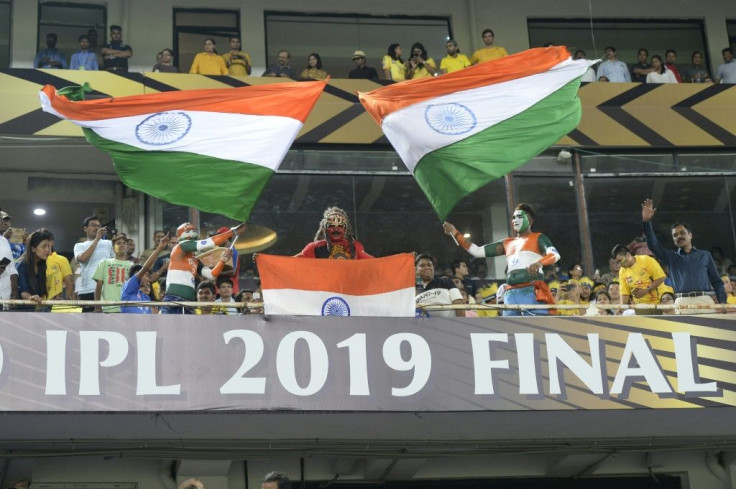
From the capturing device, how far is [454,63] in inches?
720

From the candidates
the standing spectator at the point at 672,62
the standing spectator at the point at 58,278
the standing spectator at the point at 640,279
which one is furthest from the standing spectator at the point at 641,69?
the standing spectator at the point at 58,278

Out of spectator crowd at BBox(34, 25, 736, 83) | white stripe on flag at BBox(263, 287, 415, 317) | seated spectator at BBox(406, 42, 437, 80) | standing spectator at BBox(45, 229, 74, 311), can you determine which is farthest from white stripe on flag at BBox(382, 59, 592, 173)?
seated spectator at BBox(406, 42, 437, 80)

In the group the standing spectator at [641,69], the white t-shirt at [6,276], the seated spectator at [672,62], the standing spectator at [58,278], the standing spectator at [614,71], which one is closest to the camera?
the white t-shirt at [6,276]

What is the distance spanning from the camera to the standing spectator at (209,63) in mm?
17578

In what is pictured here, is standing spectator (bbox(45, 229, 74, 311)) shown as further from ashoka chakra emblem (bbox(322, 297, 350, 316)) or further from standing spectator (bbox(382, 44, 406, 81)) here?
standing spectator (bbox(382, 44, 406, 81))

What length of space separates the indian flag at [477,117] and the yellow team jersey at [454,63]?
19.2 ft

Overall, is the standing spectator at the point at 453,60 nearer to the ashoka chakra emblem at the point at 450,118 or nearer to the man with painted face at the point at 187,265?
the ashoka chakra emblem at the point at 450,118

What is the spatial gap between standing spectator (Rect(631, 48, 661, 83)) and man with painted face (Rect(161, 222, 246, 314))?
10.3 meters

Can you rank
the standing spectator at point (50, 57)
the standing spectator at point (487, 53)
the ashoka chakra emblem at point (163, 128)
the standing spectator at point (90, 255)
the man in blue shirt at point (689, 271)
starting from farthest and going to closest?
the standing spectator at point (487, 53)
the standing spectator at point (50, 57)
the standing spectator at point (90, 255)
the man in blue shirt at point (689, 271)
the ashoka chakra emblem at point (163, 128)

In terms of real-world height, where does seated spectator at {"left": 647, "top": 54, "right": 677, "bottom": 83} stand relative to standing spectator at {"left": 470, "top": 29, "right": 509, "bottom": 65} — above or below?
below

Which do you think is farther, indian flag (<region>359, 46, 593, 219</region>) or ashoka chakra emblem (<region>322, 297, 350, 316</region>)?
indian flag (<region>359, 46, 593, 219</region>)

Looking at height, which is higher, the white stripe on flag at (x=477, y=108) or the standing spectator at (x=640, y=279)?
the white stripe on flag at (x=477, y=108)

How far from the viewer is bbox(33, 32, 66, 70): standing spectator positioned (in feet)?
57.0

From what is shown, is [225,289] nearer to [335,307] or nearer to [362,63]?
[335,307]
